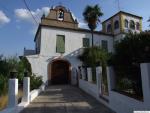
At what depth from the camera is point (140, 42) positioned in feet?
24.0

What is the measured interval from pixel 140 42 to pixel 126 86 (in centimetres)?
217

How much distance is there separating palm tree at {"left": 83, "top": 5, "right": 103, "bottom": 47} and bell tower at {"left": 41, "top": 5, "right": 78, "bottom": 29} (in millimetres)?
2068

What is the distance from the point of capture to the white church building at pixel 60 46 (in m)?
19.7

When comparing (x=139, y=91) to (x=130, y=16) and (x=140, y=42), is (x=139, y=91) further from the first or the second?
(x=130, y=16)

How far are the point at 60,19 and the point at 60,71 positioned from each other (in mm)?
6656

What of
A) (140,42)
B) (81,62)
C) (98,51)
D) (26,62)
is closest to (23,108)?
(140,42)

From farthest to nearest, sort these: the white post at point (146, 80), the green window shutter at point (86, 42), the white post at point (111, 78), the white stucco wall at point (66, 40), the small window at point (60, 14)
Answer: the small window at point (60, 14) < the green window shutter at point (86, 42) < the white stucco wall at point (66, 40) < the white post at point (111, 78) < the white post at point (146, 80)

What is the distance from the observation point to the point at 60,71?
21.3 m

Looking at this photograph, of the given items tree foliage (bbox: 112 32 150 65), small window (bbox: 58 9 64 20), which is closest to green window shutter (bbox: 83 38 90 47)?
small window (bbox: 58 9 64 20)

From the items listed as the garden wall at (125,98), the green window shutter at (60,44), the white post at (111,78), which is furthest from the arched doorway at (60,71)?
the white post at (111,78)

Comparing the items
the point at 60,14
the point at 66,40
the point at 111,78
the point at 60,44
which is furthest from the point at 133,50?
the point at 60,14

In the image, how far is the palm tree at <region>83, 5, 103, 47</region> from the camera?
21328 mm

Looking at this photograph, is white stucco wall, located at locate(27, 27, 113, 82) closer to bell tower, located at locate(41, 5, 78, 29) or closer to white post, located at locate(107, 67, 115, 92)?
bell tower, located at locate(41, 5, 78, 29)

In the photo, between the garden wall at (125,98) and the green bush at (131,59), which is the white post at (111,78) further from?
the green bush at (131,59)
